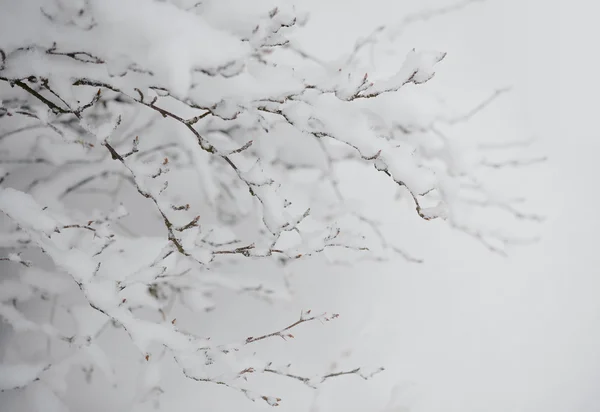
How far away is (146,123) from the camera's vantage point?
177 cm

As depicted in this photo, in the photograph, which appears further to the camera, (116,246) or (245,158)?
(116,246)

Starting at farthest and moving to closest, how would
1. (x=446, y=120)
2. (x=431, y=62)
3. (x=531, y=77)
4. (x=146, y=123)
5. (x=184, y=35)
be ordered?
(x=531, y=77), (x=146, y=123), (x=446, y=120), (x=431, y=62), (x=184, y=35)

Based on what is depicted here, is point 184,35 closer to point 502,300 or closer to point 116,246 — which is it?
point 116,246

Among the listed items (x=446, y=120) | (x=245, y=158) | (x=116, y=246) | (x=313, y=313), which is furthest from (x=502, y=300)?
(x=116, y=246)

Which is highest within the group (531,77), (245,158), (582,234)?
(531,77)

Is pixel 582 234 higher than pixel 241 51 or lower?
higher

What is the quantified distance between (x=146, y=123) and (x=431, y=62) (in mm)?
1268

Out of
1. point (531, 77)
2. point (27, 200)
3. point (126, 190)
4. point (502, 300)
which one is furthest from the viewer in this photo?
point (502, 300)

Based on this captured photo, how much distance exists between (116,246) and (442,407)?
226 cm

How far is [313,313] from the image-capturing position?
2299 millimetres

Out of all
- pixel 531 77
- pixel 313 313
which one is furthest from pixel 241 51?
pixel 531 77

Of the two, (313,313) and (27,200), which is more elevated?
(313,313)

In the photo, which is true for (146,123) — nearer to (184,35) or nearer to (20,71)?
(20,71)

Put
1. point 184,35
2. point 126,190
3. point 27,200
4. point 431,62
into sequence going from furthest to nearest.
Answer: point 126,190 < point 27,200 < point 431,62 < point 184,35
